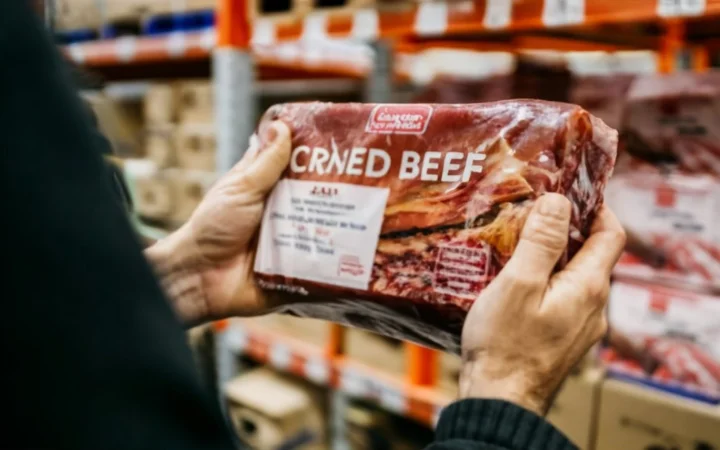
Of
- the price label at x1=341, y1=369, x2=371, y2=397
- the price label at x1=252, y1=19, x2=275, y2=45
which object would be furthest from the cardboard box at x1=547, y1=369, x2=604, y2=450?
the price label at x1=252, y1=19, x2=275, y2=45

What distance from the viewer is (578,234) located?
0.67 meters

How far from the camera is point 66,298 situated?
323 millimetres

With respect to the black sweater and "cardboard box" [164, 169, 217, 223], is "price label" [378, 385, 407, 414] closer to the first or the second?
"cardboard box" [164, 169, 217, 223]

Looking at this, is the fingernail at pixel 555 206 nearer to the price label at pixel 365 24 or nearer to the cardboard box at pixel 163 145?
the price label at pixel 365 24

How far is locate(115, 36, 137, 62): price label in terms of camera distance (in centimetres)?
230

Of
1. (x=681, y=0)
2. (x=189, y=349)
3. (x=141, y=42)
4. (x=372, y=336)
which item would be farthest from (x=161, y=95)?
(x=189, y=349)

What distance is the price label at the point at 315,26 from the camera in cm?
140

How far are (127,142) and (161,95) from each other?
323 millimetres

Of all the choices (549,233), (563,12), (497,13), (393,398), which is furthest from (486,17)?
(393,398)

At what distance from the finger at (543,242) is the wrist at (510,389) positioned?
0.09 m

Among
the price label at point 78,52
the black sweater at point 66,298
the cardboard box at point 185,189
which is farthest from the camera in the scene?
the price label at point 78,52

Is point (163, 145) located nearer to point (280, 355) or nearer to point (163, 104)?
point (163, 104)

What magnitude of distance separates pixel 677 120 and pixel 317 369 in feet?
3.54

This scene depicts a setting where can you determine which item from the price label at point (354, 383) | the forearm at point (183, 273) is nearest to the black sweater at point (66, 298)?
the forearm at point (183, 273)
